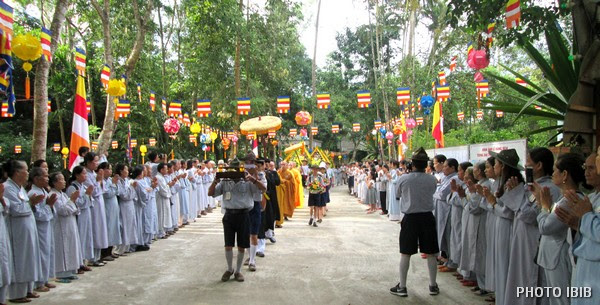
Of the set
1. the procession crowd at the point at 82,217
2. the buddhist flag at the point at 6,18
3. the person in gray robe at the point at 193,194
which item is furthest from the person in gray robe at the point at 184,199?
the buddhist flag at the point at 6,18

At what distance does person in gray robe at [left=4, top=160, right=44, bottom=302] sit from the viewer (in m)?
5.93

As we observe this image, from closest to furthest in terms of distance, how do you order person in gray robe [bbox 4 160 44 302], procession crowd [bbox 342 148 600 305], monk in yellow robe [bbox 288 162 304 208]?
procession crowd [bbox 342 148 600 305] → person in gray robe [bbox 4 160 44 302] → monk in yellow robe [bbox 288 162 304 208]

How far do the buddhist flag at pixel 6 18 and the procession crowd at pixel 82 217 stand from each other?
192 cm

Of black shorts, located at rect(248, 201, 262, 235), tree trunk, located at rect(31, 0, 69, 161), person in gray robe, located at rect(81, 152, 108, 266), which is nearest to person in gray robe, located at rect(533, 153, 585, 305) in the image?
black shorts, located at rect(248, 201, 262, 235)

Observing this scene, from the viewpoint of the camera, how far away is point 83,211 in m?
7.63

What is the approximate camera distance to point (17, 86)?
27625mm

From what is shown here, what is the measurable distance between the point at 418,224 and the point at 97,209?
5219 mm

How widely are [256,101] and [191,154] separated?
1179cm

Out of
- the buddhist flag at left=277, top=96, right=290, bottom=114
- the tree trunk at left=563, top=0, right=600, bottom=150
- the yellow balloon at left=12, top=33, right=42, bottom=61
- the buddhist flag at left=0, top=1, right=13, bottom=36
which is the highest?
the buddhist flag at left=277, top=96, right=290, bottom=114

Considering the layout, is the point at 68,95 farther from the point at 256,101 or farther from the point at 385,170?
the point at 385,170

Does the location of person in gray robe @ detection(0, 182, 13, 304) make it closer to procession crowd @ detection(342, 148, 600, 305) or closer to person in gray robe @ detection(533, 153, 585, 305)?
procession crowd @ detection(342, 148, 600, 305)

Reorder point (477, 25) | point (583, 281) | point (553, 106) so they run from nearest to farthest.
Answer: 1. point (583, 281)
2. point (553, 106)
3. point (477, 25)

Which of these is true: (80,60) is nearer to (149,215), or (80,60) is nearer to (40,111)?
(40,111)

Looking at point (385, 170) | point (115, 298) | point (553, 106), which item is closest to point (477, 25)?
point (553, 106)
